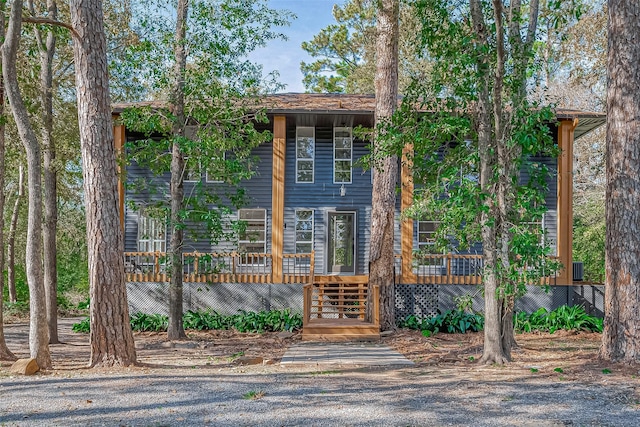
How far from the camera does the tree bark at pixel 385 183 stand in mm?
11977

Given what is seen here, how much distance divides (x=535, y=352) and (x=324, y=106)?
27.1ft

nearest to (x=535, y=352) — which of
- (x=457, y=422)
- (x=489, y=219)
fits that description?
(x=489, y=219)

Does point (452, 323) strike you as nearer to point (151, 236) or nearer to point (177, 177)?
point (177, 177)

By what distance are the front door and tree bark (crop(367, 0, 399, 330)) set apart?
4.26 metres

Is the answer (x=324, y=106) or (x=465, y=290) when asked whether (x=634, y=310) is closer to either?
(x=465, y=290)

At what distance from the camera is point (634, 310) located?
744 cm

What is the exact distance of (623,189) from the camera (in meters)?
7.63

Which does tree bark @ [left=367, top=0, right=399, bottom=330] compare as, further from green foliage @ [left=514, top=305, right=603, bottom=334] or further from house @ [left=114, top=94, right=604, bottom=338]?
green foliage @ [left=514, top=305, right=603, bottom=334]

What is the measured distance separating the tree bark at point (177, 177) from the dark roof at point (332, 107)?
206cm

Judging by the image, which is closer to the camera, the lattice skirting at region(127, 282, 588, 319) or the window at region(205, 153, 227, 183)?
the window at region(205, 153, 227, 183)

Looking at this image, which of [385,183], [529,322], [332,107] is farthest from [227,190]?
[529,322]

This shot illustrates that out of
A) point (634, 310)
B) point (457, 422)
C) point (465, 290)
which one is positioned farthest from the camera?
point (465, 290)

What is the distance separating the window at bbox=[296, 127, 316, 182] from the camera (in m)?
16.6

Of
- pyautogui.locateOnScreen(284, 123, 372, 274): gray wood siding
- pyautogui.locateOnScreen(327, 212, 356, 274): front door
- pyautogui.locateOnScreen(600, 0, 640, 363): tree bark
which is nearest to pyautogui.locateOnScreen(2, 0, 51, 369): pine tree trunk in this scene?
pyautogui.locateOnScreen(600, 0, 640, 363): tree bark
